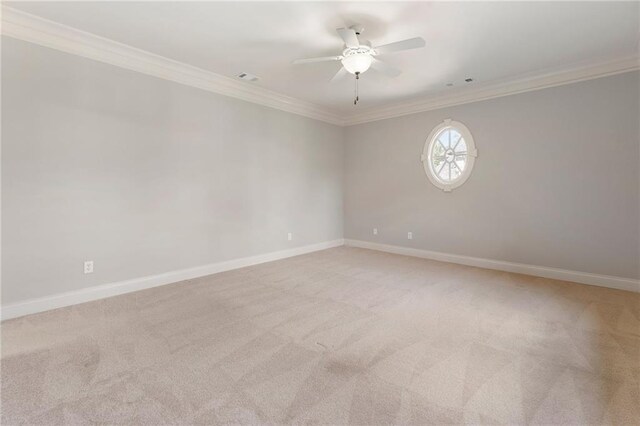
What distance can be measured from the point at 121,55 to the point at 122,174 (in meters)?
1.29

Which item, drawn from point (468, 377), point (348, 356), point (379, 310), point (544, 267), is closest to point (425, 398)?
point (468, 377)

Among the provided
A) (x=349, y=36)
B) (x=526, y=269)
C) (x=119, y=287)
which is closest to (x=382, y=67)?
(x=349, y=36)

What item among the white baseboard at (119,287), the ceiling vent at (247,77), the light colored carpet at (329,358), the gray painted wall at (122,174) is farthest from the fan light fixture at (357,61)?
the white baseboard at (119,287)

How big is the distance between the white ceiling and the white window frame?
0.88 metres

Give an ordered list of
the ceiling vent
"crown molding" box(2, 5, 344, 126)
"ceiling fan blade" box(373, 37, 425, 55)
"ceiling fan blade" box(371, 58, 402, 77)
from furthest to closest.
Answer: the ceiling vent, "ceiling fan blade" box(371, 58, 402, 77), "crown molding" box(2, 5, 344, 126), "ceiling fan blade" box(373, 37, 425, 55)

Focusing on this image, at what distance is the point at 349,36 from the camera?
260 centimetres

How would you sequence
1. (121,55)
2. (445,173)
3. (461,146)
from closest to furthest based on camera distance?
(121,55)
(461,146)
(445,173)

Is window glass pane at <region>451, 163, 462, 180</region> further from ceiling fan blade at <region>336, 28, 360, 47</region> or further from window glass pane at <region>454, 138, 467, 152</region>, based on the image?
ceiling fan blade at <region>336, 28, 360, 47</region>

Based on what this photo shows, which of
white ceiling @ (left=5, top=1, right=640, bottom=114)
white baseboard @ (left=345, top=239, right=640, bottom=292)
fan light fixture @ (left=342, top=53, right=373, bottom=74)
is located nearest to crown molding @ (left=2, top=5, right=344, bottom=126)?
white ceiling @ (left=5, top=1, right=640, bottom=114)

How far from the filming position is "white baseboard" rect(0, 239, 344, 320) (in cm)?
282

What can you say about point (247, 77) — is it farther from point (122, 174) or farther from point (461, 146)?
point (461, 146)

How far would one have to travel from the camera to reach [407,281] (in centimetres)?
393

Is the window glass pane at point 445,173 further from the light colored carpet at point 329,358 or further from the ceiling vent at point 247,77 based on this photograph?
the ceiling vent at point 247,77

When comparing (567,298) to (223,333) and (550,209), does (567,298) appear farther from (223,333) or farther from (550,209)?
(223,333)
